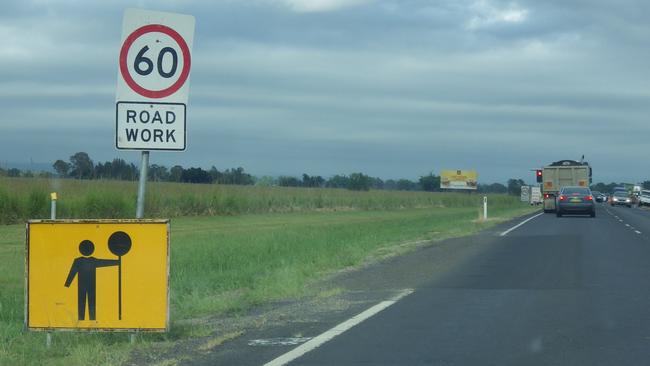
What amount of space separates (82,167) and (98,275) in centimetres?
4339

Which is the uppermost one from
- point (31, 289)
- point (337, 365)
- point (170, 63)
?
point (170, 63)

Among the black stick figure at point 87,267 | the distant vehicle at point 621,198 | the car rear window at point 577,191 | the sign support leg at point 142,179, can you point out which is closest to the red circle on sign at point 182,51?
the sign support leg at point 142,179

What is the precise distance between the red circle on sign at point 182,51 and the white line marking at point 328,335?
9.02 ft

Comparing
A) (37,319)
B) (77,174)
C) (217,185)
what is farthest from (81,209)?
(37,319)

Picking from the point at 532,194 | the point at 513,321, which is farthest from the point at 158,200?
the point at 532,194

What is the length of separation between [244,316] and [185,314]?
84cm

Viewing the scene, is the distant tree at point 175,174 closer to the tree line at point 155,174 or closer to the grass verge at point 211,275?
the tree line at point 155,174

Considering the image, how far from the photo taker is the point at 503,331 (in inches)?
407

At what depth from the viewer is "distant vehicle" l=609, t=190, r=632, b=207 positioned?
3812 inches

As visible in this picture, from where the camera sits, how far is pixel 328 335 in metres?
9.98

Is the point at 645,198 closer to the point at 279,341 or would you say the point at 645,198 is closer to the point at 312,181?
the point at 312,181

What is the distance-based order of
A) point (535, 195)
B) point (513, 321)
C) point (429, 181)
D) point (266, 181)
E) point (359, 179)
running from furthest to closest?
point (429, 181), point (359, 179), point (535, 195), point (266, 181), point (513, 321)

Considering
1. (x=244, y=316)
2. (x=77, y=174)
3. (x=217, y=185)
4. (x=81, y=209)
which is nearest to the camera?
(x=244, y=316)

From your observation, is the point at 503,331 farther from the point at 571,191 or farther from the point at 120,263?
the point at 571,191
